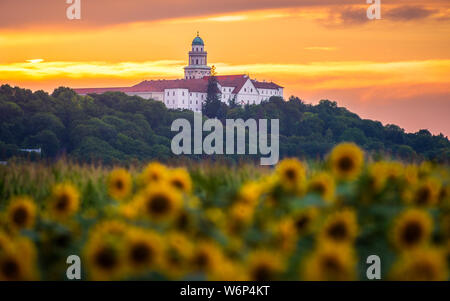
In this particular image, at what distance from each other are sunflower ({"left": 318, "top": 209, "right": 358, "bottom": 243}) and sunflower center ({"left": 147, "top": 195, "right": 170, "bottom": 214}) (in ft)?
2.62

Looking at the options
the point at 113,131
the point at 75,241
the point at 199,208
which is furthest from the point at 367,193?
the point at 113,131

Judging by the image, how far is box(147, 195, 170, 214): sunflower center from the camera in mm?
4004

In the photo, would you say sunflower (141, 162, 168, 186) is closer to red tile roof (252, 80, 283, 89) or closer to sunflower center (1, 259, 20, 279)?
sunflower center (1, 259, 20, 279)

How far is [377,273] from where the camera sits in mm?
3922

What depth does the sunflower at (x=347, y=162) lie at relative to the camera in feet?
14.9

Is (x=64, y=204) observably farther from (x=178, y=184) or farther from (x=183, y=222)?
(x=183, y=222)

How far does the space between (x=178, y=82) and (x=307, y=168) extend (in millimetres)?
139936

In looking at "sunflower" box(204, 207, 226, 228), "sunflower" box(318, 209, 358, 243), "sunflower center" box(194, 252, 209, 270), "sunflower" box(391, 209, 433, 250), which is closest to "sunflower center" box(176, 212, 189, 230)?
"sunflower" box(204, 207, 226, 228)

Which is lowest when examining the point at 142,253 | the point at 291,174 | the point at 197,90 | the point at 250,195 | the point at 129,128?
the point at 142,253

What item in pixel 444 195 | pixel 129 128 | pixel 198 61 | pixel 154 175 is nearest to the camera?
pixel 444 195

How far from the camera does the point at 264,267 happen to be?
11.9ft

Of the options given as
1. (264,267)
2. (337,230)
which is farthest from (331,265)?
(337,230)

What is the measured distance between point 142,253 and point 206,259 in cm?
31
